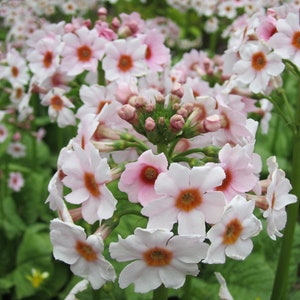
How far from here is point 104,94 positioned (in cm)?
271

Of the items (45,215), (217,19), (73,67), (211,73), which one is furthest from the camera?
(217,19)

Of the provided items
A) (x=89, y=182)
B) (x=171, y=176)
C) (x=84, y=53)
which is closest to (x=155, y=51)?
(x=84, y=53)

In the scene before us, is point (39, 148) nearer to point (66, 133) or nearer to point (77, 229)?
point (66, 133)

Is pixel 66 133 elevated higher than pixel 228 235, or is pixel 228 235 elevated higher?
pixel 228 235

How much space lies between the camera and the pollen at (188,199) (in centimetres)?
181

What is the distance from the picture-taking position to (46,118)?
17.0 feet

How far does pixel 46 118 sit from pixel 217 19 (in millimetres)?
2441

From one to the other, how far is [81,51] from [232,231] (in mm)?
1502

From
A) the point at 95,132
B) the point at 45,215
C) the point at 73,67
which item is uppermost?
the point at 95,132

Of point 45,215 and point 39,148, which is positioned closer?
point 45,215

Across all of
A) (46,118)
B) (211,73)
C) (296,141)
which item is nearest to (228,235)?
(296,141)

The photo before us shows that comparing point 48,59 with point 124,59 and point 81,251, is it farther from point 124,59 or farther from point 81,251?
point 81,251

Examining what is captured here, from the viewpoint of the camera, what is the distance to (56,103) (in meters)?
3.14

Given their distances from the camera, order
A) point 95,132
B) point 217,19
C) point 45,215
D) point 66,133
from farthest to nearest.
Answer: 1. point 217,19
2. point 66,133
3. point 45,215
4. point 95,132
